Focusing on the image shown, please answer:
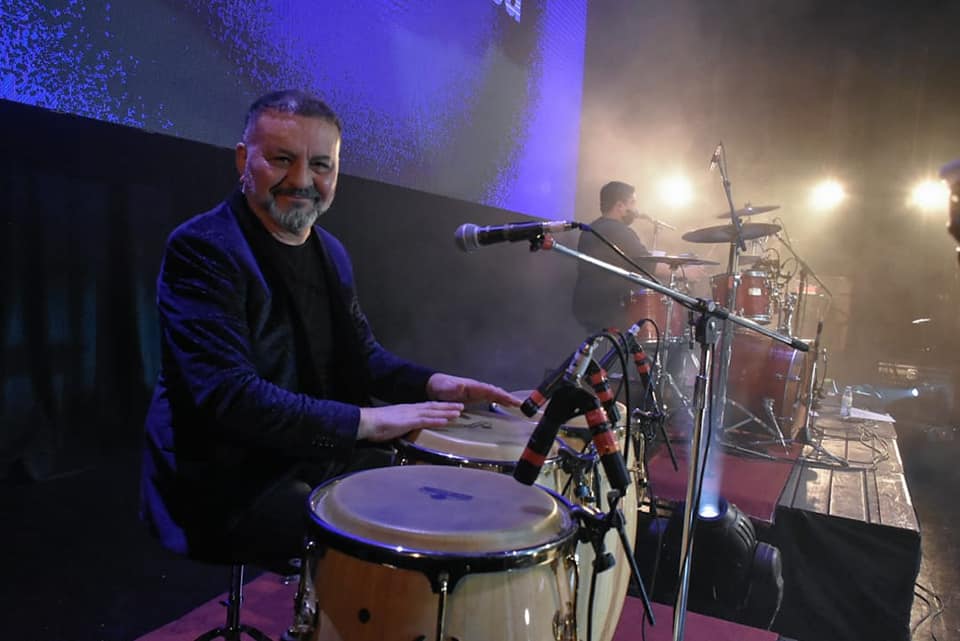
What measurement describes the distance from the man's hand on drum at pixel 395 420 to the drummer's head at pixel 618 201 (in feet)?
11.5

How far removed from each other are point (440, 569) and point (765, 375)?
4.10m

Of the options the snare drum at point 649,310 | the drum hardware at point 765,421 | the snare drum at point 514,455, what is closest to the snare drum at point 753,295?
the snare drum at point 649,310

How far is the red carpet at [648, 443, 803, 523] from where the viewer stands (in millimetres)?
3111

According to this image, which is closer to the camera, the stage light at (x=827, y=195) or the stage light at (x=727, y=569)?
the stage light at (x=727, y=569)

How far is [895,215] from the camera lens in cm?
855

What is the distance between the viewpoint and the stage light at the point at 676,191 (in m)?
8.34

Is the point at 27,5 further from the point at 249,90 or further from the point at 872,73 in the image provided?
the point at 872,73

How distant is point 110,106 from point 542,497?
1856mm

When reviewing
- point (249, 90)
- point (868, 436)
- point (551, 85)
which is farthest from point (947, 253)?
point (249, 90)

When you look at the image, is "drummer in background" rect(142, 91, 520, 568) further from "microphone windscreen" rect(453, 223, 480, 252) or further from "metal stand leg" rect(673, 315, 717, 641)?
"metal stand leg" rect(673, 315, 717, 641)

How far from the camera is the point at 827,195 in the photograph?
876 cm

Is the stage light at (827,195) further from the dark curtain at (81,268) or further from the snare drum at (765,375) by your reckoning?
the dark curtain at (81,268)

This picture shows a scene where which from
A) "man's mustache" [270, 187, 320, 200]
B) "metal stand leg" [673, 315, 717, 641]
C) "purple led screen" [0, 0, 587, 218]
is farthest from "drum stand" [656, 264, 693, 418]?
"man's mustache" [270, 187, 320, 200]

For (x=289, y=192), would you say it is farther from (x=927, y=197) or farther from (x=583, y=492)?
(x=927, y=197)
